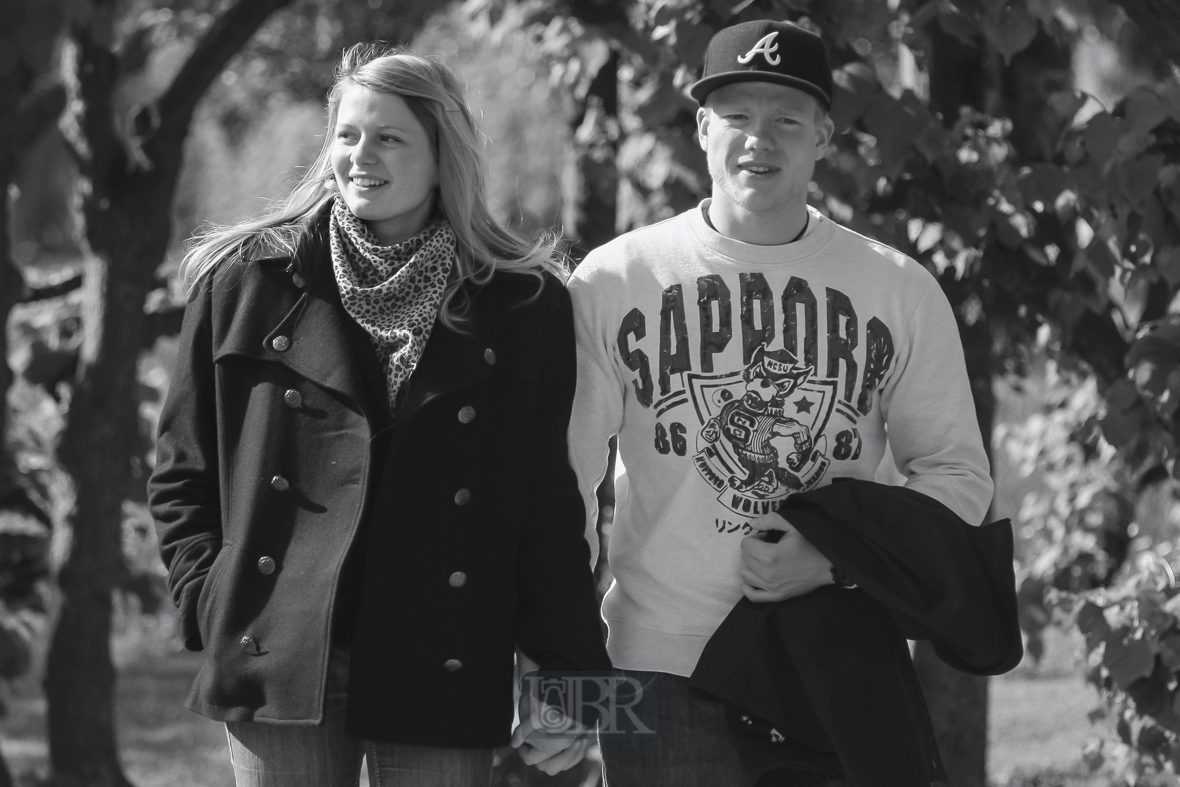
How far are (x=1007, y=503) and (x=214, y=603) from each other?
682 cm

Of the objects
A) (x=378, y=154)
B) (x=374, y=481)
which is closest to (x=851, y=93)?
(x=378, y=154)

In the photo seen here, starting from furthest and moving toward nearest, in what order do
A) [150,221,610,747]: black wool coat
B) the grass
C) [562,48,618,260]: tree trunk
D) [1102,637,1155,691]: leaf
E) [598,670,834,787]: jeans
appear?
the grass, [562,48,618,260]: tree trunk, [1102,637,1155,691]: leaf, [598,670,834,787]: jeans, [150,221,610,747]: black wool coat

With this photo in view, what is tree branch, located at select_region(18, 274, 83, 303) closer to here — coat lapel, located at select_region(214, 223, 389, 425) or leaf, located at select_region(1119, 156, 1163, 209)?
coat lapel, located at select_region(214, 223, 389, 425)

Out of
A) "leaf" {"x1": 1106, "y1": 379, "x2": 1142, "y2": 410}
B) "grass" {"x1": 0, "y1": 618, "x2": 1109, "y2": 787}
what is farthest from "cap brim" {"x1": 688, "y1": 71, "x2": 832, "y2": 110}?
"grass" {"x1": 0, "y1": 618, "x2": 1109, "y2": 787}

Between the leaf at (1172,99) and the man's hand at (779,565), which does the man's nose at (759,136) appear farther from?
the leaf at (1172,99)

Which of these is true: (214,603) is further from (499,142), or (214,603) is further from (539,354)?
(499,142)

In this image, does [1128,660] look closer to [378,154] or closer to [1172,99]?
[1172,99]

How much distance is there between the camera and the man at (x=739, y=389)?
2.51 m

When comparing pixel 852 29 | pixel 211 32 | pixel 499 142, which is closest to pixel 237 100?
pixel 499 142

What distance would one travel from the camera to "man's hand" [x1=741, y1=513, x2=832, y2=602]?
244 centimetres

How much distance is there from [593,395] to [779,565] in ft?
1.43

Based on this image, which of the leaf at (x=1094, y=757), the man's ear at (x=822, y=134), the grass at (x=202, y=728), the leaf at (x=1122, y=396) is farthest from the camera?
the grass at (x=202, y=728)

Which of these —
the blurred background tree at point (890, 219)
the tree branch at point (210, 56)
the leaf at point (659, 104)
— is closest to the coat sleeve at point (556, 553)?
the blurred background tree at point (890, 219)

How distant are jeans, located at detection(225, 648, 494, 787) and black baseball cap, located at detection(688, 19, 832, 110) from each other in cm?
116
